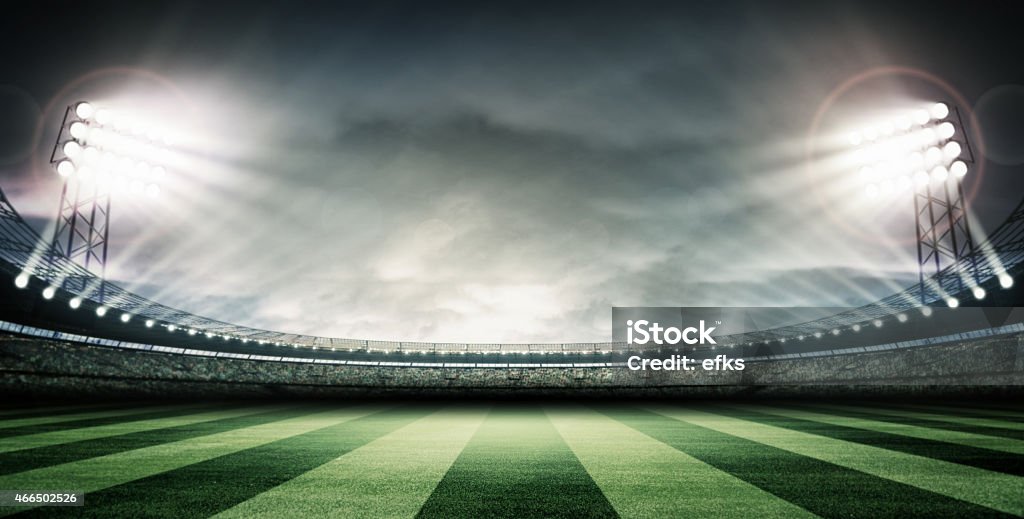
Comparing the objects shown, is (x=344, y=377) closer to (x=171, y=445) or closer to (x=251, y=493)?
(x=171, y=445)

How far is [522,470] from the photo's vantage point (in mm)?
7199

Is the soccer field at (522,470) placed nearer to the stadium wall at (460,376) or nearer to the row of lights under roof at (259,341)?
the row of lights under roof at (259,341)

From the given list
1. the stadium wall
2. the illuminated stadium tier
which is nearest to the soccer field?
the illuminated stadium tier

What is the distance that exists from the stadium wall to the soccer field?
53.9ft

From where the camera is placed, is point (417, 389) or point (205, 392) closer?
point (205, 392)

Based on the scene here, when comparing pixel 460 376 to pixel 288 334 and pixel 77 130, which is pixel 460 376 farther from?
pixel 77 130

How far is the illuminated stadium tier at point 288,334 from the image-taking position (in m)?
18.2

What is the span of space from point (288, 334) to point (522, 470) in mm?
41212

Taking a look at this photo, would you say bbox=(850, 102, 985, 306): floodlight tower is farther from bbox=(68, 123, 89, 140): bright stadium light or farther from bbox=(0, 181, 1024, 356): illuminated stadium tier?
bbox=(68, 123, 89, 140): bright stadium light

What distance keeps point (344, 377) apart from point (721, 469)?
3574 cm

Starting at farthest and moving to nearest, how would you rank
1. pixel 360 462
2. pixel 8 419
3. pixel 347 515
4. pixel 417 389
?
pixel 417 389 → pixel 8 419 → pixel 360 462 → pixel 347 515

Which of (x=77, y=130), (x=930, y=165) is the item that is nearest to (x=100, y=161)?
(x=77, y=130)

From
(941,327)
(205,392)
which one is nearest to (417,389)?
(205,392)

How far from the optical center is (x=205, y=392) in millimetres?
30562
